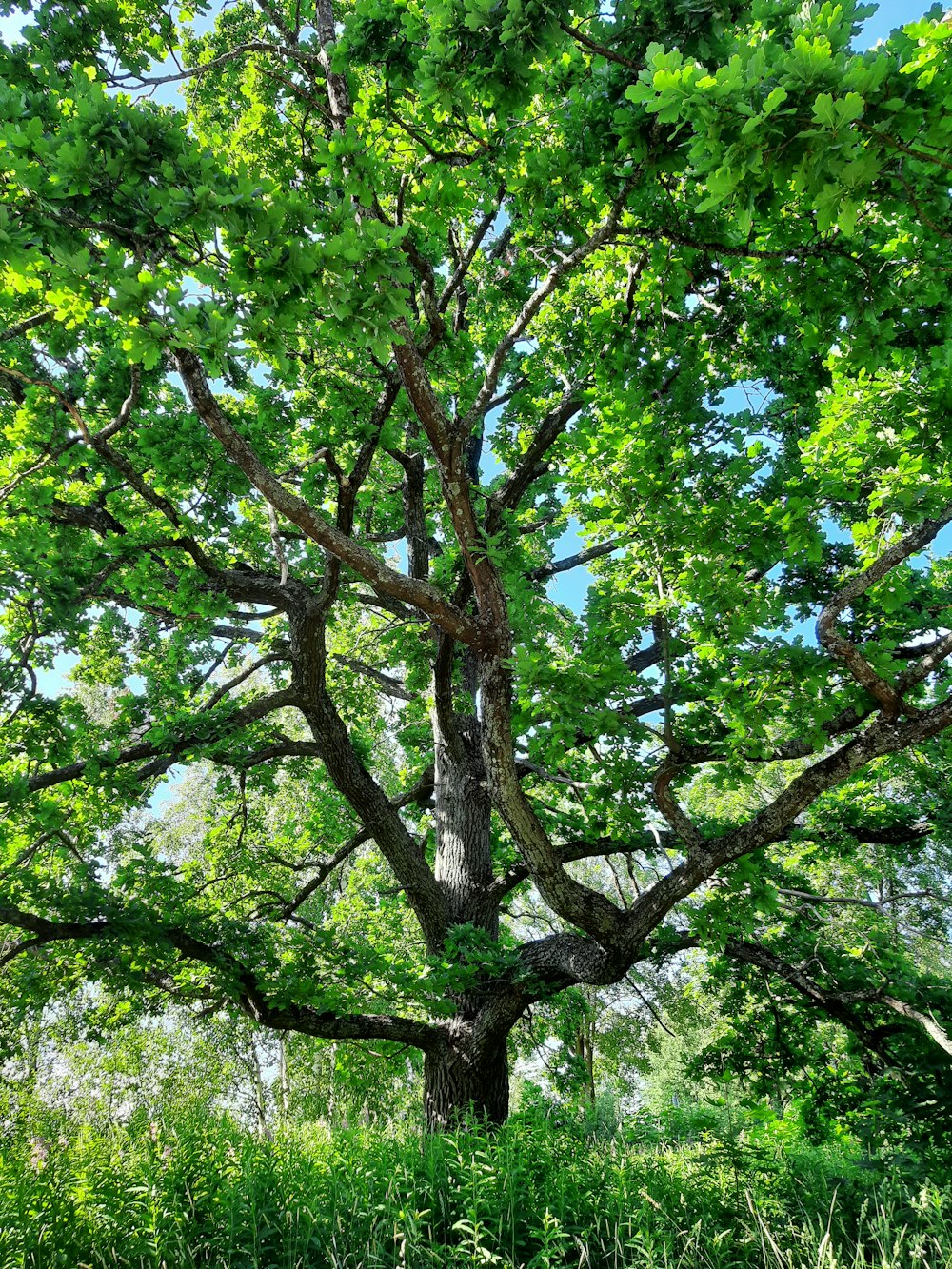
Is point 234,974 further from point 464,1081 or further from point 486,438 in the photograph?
point 486,438

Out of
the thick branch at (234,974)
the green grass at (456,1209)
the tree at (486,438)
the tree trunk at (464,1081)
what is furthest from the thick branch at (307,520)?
the tree trunk at (464,1081)

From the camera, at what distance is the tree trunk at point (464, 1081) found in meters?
5.94

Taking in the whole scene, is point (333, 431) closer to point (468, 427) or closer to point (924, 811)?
point (468, 427)

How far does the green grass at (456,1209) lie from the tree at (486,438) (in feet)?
4.10

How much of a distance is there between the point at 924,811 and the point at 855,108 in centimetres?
671

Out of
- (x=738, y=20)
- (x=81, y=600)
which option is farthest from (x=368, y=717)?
(x=738, y=20)

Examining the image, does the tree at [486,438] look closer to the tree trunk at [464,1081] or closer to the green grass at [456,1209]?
the tree trunk at [464,1081]

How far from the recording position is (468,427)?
4406 millimetres

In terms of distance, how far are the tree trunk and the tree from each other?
0.03 m

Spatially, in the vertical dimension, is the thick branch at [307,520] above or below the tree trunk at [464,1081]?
above

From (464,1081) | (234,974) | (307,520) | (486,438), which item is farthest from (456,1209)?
(486,438)

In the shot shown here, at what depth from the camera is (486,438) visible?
27.8 ft

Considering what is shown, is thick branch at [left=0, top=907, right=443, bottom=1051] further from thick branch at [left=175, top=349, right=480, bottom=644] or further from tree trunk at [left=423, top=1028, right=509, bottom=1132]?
thick branch at [left=175, top=349, right=480, bottom=644]

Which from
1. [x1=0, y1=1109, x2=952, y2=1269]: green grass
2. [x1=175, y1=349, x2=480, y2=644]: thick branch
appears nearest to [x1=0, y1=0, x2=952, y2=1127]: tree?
[x1=175, y1=349, x2=480, y2=644]: thick branch
